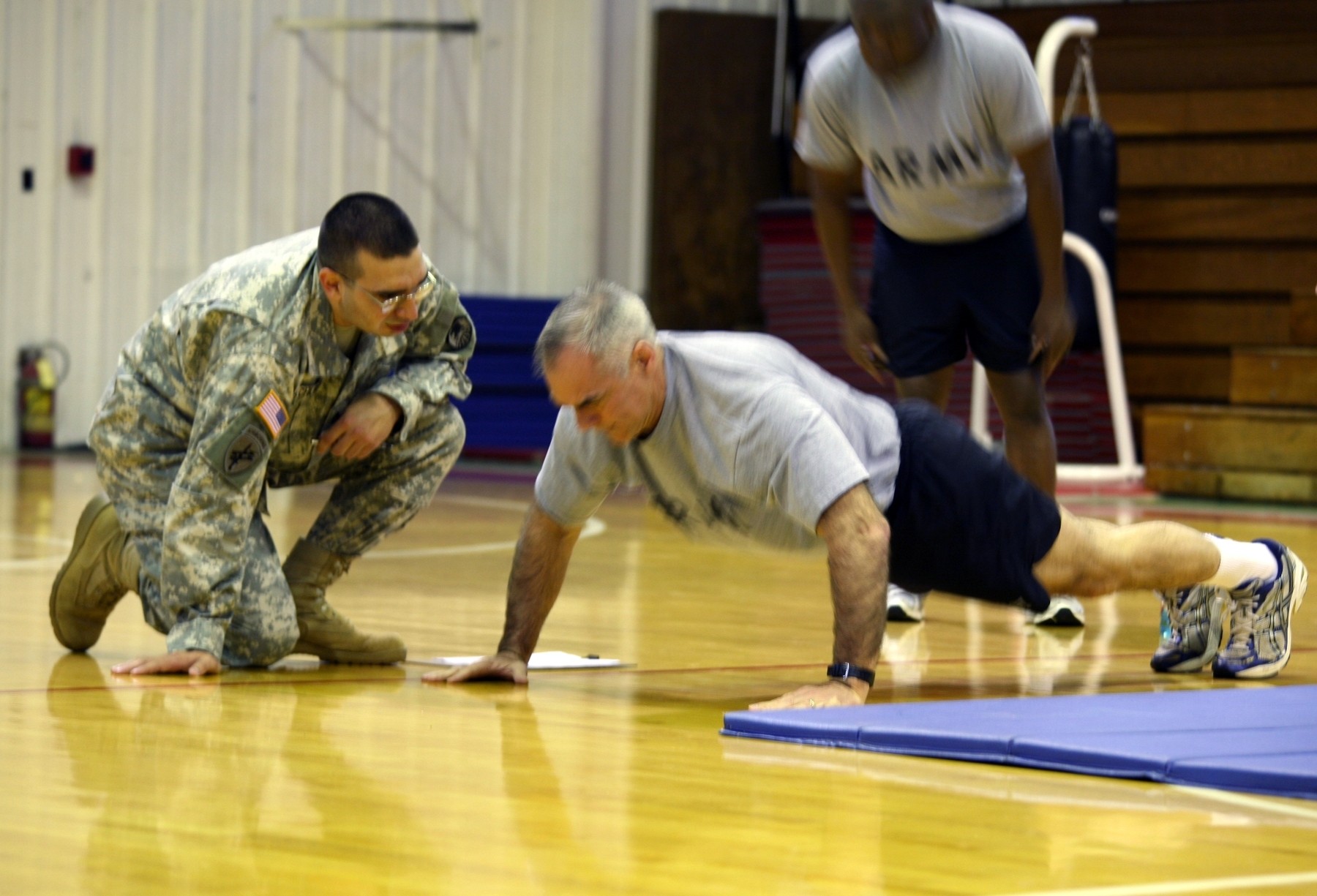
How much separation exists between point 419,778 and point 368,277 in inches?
43.7

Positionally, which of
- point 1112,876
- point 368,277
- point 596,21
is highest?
point 596,21

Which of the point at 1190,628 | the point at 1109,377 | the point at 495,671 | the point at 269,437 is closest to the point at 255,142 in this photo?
the point at 1109,377

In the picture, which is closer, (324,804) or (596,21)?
(324,804)

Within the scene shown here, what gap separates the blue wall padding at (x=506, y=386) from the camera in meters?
10.8

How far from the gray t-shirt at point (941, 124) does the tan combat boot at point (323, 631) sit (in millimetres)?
1623

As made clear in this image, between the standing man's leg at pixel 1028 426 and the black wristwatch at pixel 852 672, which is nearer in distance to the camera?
the black wristwatch at pixel 852 672

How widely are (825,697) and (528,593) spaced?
62 cm

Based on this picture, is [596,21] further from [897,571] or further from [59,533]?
[897,571]

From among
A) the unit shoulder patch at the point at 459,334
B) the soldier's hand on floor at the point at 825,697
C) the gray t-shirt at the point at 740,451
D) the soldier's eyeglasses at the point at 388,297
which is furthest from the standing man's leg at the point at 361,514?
the soldier's hand on floor at the point at 825,697

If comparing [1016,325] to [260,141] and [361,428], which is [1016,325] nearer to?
[361,428]

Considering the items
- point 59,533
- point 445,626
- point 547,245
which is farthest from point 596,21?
point 445,626

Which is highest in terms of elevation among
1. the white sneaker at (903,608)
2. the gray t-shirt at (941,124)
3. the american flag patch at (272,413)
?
the gray t-shirt at (941,124)

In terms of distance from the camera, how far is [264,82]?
11.1m

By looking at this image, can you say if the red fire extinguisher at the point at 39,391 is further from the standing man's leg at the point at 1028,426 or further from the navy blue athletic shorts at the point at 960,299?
the standing man's leg at the point at 1028,426
